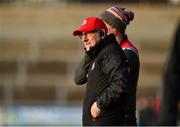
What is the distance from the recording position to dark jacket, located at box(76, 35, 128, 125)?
18.6 ft

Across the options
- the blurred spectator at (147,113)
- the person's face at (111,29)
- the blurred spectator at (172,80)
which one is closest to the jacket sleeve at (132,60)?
the person's face at (111,29)

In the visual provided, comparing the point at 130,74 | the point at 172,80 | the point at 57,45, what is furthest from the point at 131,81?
the point at 57,45

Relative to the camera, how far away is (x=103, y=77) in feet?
19.0

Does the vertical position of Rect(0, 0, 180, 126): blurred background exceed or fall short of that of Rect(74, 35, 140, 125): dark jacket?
it falls short

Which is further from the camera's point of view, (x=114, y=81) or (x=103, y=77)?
(x=103, y=77)

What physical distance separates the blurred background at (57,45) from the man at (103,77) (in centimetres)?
1562

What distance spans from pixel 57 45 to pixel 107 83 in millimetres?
22415

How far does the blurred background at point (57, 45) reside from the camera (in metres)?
24.5

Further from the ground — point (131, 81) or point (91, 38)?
point (91, 38)

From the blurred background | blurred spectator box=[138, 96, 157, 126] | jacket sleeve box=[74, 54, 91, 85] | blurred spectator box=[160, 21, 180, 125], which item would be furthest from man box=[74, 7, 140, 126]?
the blurred background

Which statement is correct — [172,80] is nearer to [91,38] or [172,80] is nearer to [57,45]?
[91,38]

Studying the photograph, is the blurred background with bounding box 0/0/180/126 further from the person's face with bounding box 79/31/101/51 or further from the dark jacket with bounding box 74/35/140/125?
the person's face with bounding box 79/31/101/51

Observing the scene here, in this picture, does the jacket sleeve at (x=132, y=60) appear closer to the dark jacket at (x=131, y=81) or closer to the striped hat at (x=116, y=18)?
the dark jacket at (x=131, y=81)

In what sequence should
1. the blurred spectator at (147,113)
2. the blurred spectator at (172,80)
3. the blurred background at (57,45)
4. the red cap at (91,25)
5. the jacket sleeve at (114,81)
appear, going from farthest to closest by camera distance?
1. the blurred background at (57,45)
2. the blurred spectator at (147,113)
3. the red cap at (91,25)
4. the jacket sleeve at (114,81)
5. the blurred spectator at (172,80)
